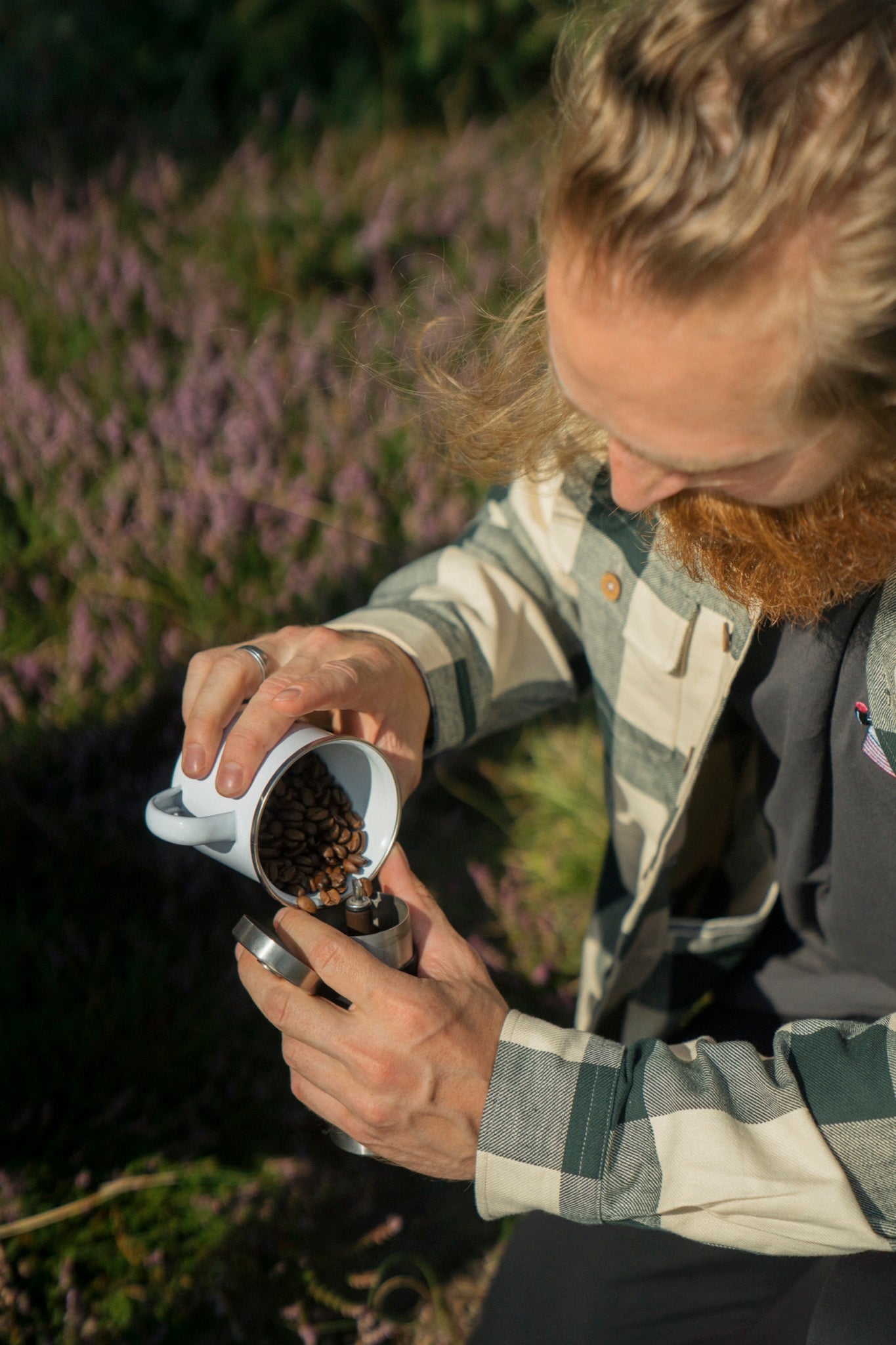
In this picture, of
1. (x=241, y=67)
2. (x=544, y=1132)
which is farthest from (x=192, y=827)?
(x=241, y=67)

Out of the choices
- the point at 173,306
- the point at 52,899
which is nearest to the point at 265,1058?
the point at 52,899

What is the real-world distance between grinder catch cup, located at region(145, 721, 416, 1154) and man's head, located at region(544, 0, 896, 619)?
58cm

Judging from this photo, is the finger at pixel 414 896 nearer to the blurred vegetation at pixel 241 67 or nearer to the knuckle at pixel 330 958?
the knuckle at pixel 330 958

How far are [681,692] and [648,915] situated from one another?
18.2 inches

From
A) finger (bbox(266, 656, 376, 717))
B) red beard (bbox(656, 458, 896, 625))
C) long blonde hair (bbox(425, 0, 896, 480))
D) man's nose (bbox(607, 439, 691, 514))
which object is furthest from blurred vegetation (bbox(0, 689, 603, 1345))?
long blonde hair (bbox(425, 0, 896, 480))

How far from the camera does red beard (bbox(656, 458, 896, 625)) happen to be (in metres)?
1.29

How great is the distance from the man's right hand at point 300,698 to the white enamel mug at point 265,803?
0.02 m

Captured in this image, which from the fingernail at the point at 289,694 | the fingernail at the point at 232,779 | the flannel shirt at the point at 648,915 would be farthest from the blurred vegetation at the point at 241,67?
the fingernail at the point at 232,779

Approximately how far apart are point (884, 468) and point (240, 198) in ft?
10.9

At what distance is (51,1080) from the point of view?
2043 mm

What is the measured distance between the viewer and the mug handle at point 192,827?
1296 millimetres

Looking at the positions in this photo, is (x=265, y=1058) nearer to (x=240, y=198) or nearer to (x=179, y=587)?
(x=179, y=587)

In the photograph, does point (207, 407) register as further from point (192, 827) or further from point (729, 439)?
point (729, 439)

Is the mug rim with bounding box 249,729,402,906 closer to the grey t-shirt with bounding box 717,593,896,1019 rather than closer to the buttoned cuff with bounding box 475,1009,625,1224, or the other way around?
the buttoned cuff with bounding box 475,1009,625,1224
